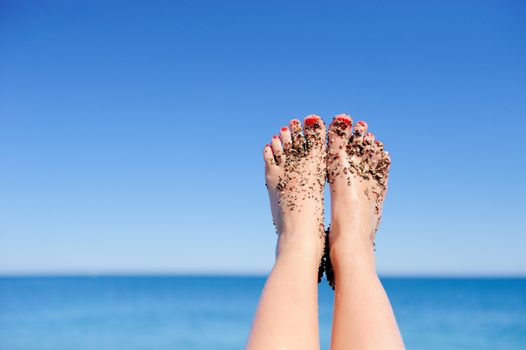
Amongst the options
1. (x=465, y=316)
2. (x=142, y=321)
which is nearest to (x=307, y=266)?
(x=142, y=321)

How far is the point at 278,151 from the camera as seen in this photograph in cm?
282

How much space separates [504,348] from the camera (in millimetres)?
8938

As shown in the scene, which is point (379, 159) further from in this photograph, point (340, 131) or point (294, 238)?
point (294, 238)

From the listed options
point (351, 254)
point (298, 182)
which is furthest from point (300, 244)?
point (298, 182)

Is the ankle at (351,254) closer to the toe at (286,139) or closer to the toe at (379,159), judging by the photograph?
the toe at (379,159)

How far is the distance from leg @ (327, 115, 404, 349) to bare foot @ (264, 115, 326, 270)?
0.07 metres

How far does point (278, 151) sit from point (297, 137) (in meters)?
0.12

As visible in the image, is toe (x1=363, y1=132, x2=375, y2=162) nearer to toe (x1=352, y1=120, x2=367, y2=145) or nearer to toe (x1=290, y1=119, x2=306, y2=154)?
toe (x1=352, y1=120, x2=367, y2=145)

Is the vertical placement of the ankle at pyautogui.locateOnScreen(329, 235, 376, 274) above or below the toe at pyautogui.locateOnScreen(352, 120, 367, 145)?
below

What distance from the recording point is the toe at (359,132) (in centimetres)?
280

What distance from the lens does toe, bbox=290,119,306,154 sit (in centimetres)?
279

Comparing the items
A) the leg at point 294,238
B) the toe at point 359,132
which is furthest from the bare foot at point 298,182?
the toe at point 359,132

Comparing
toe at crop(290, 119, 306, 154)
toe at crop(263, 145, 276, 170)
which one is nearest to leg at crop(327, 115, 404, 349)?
toe at crop(290, 119, 306, 154)

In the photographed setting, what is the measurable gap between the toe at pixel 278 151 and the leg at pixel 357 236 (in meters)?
0.24
